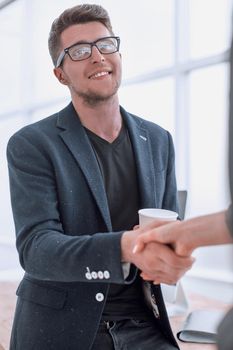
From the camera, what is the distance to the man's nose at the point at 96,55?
1.42m

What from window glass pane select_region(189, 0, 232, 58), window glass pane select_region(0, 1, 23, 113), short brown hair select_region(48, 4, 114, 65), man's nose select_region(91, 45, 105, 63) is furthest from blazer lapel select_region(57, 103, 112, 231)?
window glass pane select_region(0, 1, 23, 113)

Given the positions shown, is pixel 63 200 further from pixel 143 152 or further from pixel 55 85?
pixel 55 85

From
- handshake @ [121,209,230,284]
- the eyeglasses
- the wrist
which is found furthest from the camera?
the eyeglasses

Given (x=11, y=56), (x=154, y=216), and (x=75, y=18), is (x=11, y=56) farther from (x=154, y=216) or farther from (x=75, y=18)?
(x=154, y=216)

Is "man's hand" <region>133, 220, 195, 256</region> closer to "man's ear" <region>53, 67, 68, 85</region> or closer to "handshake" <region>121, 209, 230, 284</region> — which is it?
"handshake" <region>121, 209, 230, 284</region>

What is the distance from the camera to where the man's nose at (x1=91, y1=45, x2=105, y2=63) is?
142cm

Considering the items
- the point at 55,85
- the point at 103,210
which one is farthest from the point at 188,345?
the point at 55,85

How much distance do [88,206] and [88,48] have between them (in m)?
0.57

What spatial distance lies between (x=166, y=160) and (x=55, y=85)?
127 inches

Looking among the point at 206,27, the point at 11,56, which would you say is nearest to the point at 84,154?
the point at 206,27

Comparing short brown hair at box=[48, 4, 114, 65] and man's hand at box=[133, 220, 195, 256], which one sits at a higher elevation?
short brown hair at box=[48, 4, 114, 65]

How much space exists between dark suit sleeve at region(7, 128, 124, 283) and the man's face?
0.26 m

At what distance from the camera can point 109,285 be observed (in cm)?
129

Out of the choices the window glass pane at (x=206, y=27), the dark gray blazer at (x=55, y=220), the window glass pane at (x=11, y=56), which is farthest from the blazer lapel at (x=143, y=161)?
the window glass pane at (x=11, y=56)
